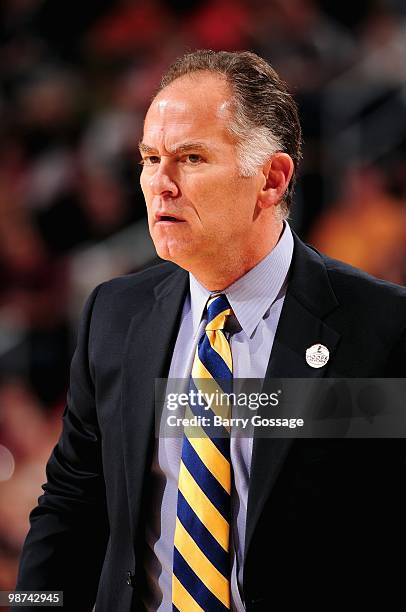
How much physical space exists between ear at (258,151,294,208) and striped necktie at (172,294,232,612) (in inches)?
7.6

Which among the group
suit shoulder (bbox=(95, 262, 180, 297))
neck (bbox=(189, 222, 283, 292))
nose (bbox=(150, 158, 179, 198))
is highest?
nose (bbox=(150, 158, 179, 198))

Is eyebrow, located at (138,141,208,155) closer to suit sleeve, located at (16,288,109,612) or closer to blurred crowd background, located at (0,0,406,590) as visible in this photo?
suit sleeve, located at (16,288,109,612)

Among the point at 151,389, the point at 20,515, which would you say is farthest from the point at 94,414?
the point at 20,515

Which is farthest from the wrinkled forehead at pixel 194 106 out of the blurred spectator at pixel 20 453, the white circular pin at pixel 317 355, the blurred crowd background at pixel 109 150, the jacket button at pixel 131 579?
the blurred spectator at pixel 20 453

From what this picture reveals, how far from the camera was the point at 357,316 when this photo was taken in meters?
0.91

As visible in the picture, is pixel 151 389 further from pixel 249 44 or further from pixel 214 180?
pixel 249 44

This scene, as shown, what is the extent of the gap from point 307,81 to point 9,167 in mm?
668

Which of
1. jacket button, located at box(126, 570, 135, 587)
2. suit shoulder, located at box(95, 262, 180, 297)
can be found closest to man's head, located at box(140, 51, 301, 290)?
suit shoulder, located at box(95, 262, 180, 297)

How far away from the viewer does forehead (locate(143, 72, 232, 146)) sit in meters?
0.89

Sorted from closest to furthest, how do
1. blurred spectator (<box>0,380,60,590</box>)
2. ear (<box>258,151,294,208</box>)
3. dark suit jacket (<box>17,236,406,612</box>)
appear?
dark suit jacket (<box>17,236,406,612</box>) < ear (<box>258,151,294,208</box>) < blurred spectator (<box>0,380,60,590</box>)

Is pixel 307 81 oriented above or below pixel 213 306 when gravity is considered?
above

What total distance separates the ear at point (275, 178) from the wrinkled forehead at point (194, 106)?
0.28ft

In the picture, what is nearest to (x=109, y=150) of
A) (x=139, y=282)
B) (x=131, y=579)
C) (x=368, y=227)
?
(x=368, y=227)

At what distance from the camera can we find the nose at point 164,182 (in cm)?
90
